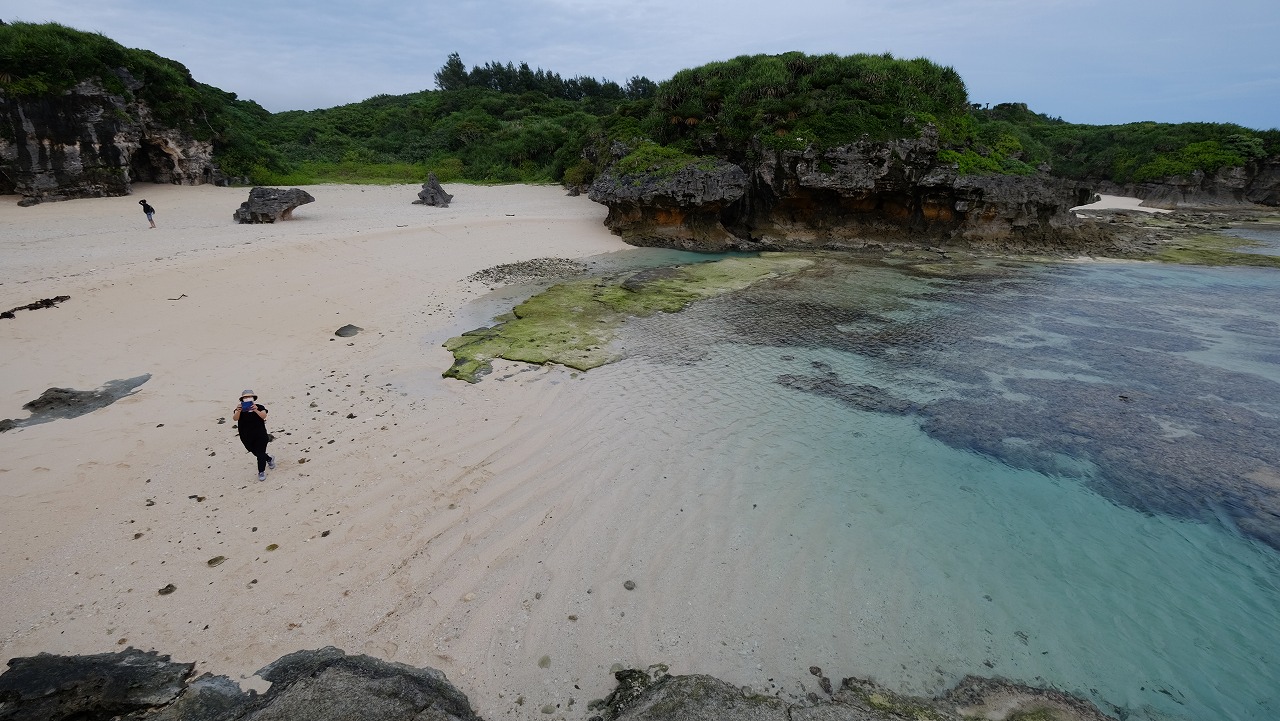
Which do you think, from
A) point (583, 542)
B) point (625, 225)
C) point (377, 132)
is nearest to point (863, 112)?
point (625, 225)

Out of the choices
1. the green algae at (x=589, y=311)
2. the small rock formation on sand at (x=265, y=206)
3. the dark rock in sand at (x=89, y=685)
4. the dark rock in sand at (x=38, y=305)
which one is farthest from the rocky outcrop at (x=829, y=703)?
the small rock formation on sand at (x=265, y=206)

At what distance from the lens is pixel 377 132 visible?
46875mm

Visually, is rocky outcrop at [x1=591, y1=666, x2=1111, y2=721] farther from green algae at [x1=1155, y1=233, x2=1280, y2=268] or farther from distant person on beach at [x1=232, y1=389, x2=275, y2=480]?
green algae at [x1=1155, y1=233, x2=1280, y2=268]

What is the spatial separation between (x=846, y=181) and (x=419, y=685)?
77.9ft

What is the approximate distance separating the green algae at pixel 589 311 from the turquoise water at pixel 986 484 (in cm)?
95

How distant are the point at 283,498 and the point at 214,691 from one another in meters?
2.65

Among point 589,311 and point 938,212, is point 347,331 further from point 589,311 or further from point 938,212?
point 938,212

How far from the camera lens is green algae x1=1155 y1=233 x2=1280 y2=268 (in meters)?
20.6

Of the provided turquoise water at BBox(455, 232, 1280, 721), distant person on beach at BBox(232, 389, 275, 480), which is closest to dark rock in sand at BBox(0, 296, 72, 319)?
distant person on beach at BBox(232, 389, 275, 480)

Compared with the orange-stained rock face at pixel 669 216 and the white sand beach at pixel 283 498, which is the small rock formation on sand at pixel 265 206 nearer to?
the white sand beach at pixel 283 498

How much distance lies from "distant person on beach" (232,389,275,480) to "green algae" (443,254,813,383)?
3507 millimetres

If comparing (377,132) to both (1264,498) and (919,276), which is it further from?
(1264,498)

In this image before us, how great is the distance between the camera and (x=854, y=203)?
79.2 ft

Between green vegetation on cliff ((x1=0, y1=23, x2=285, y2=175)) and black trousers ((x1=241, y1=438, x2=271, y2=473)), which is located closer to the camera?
black trousers ((x1=241, y1=438, x2=271, y2=473))
